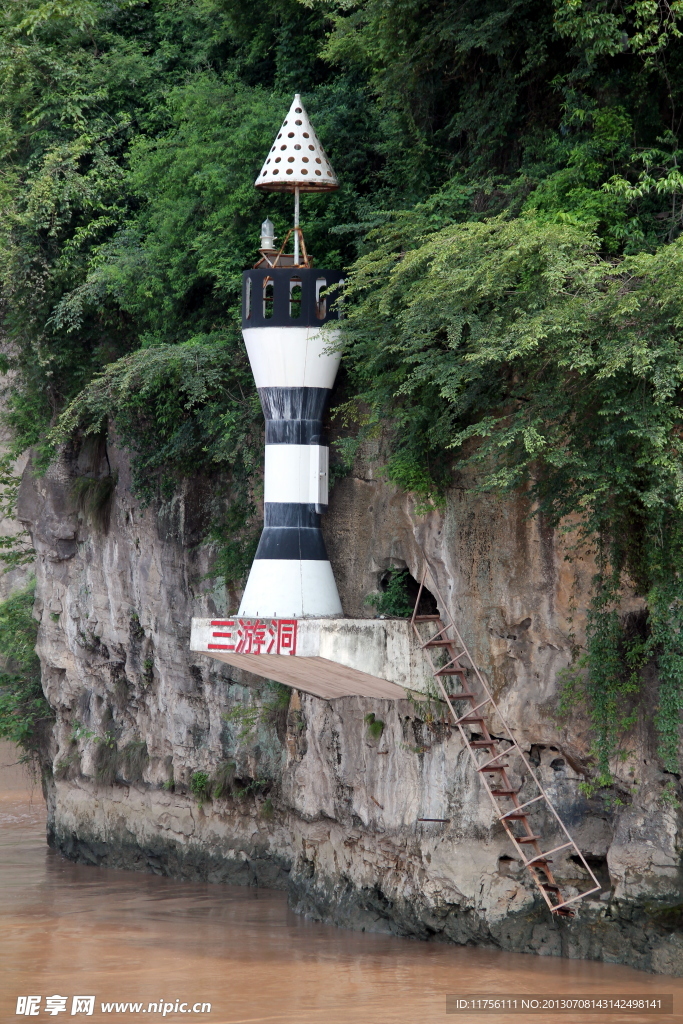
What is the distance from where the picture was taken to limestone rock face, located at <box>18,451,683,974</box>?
1498 cm

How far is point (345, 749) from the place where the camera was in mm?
18094

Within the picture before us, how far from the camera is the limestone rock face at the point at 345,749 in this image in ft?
49.2

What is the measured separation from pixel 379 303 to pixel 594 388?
318cm

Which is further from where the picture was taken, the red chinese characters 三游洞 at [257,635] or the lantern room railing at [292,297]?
the lantern room railing at [292,297]

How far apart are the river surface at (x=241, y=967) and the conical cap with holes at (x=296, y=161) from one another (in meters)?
9.84

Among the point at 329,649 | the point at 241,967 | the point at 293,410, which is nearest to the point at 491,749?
the point at 329,649

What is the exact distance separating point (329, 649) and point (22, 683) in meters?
13.7

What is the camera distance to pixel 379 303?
615 inches

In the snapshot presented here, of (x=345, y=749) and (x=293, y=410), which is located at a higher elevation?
(x=293, y=410)

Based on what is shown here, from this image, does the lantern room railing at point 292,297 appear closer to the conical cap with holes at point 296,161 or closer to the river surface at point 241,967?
the conical cap with holes at point 296,161

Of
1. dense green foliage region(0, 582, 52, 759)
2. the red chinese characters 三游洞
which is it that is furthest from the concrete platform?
dense green foliage region(0, 582, 52, 759)
